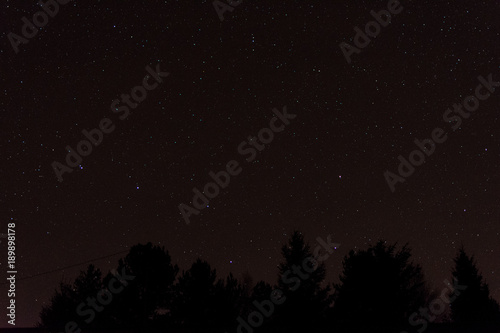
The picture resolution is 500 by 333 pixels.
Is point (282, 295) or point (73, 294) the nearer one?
point (282, 295)

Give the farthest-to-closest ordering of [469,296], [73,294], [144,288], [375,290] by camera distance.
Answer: [73,294] → [469,296] → [144,288] → [375,290]

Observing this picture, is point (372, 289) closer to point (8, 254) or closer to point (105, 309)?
point (105, 309)

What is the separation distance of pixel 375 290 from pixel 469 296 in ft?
46.3

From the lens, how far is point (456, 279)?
4669 centimetres

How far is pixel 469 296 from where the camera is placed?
44562 mm

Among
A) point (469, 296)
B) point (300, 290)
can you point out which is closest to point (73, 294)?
point (300, 290)

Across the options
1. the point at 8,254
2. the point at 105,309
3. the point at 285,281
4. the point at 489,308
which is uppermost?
the point at 105,309

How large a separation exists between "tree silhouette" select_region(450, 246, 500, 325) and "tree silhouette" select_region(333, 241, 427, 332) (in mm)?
7847

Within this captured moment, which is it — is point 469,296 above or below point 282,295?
below

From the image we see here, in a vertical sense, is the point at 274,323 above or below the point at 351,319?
above

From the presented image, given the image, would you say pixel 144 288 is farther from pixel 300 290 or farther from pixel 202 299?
pixel 300 290

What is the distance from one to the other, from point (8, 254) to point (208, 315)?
71.7 feet

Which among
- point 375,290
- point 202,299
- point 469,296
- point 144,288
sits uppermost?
point 144,288

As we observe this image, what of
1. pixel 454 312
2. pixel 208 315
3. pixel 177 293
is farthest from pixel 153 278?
pixel 454 312
